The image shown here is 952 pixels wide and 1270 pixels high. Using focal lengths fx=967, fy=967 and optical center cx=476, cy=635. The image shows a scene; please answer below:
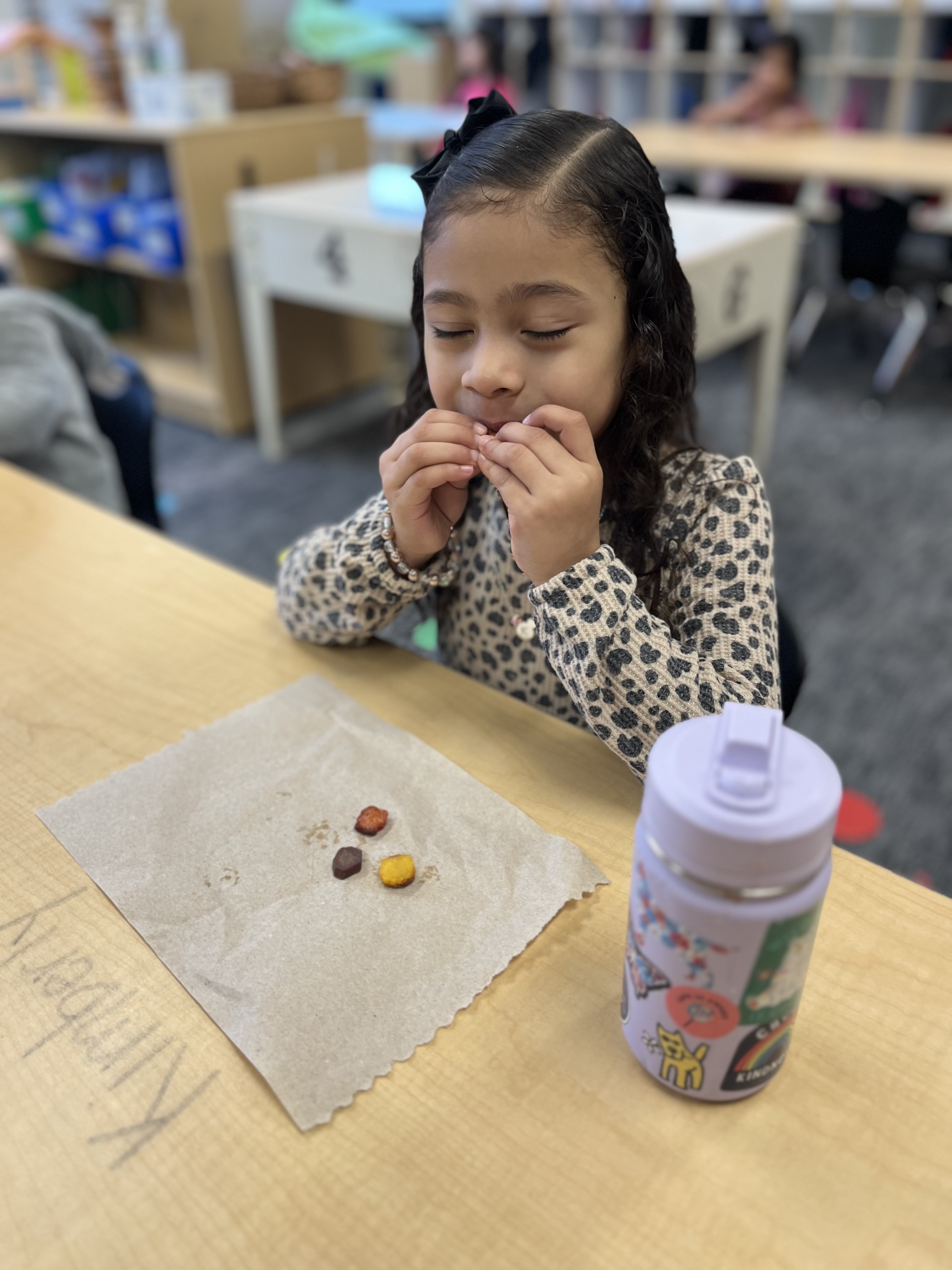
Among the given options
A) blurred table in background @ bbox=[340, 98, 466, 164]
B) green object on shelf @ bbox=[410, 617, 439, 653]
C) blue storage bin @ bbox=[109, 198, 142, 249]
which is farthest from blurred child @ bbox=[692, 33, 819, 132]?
green object on shelf @ bbox=[410, 617, 439, 653]

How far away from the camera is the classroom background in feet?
6.74

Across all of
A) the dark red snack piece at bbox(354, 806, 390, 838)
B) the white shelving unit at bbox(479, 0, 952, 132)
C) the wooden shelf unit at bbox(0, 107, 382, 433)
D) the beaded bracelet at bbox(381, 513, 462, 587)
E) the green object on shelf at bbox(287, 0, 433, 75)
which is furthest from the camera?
the white shelving unit at bbox(479, 0, 952, 132)

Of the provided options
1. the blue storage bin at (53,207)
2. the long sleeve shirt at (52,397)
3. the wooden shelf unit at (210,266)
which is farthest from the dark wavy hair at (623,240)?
the blue storage bin at (53,207)

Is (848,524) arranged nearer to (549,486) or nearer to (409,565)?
(409,565)

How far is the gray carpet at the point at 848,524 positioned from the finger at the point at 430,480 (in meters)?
0.30

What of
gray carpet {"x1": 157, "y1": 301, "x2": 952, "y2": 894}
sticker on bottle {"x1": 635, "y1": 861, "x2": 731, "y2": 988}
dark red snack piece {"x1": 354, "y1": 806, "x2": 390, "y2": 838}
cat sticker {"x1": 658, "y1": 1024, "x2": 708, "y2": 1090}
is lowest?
gray carpet {"x1": 157, "y1": 301, "x2": 952, "y2": 894}

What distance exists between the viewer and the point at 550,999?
56 centimetres

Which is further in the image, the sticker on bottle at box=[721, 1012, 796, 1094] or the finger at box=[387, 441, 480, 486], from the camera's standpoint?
the finger at box=[387, 441, 480, 486]

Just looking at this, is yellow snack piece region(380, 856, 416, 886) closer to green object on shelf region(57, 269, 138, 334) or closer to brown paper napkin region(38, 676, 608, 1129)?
brown paper napkin region(38, 676, 608, 1129)

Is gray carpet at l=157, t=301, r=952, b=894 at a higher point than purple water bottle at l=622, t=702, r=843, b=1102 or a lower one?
lower

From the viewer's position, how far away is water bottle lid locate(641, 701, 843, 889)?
1.34ft

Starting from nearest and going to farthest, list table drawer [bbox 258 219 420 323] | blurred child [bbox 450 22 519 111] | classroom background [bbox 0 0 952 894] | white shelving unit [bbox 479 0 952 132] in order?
classroom background [bbox 0 0 952 894] < table drawer [bbox 258 219 420 323] < white shelving unit [bbox 479 0 952 132] < blurred child [bbox 450 22 519 111]

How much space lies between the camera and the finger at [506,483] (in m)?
0.68

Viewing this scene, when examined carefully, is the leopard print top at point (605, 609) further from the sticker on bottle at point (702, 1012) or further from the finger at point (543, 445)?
the sticker on bottle at point (702, 1012)
